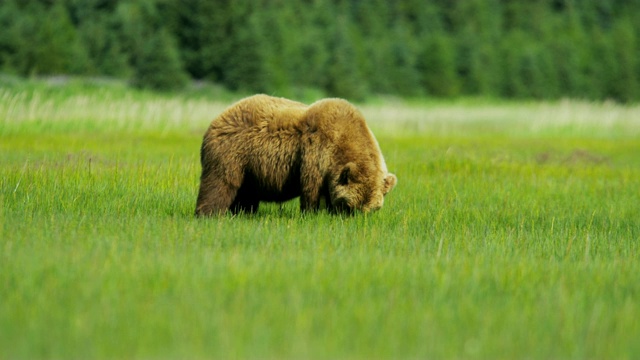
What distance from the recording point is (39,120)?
18.1 m

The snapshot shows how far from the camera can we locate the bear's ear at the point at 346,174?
725 cm

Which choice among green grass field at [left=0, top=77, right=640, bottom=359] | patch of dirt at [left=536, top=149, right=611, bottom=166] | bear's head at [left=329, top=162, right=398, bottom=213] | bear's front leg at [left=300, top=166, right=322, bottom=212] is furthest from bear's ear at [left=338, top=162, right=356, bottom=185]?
patch of dirt at [left=536, top=149, right=611, bottom=166]

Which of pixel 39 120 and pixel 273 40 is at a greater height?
pixel 273 40

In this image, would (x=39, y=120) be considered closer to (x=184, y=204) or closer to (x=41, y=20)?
(x=184, y=204)

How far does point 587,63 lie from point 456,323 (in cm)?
6774

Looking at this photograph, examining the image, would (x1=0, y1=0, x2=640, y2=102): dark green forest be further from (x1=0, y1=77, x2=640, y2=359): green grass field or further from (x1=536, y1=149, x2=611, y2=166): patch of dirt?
(x1=0, y1=77, x2=640, y2=359): green grass field

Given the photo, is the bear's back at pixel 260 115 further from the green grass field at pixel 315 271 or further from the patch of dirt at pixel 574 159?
the patch of dirt at pixel 574 159

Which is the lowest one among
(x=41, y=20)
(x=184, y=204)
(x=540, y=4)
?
(x=184, y=204)

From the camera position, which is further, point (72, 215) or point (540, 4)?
point (540, 4)

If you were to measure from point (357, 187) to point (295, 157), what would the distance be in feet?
2.30

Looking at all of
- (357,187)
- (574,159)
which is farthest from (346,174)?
(574,159)

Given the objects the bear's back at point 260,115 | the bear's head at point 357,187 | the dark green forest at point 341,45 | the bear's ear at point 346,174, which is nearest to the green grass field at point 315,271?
the bear's head at point 357,187

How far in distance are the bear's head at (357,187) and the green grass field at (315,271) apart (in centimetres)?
19

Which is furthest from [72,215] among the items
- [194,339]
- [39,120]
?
[39,120]
